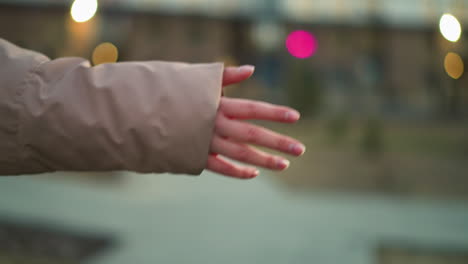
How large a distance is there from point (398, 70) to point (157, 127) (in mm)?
25210

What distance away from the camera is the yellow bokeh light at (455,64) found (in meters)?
15.6

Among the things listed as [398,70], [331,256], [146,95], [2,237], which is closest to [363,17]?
[398,70]

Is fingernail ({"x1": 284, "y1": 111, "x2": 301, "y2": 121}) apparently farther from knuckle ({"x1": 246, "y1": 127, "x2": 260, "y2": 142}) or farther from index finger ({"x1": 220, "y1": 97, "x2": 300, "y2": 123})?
knuckle ({"x1": 246, "y1": 127, "x2": 260, "y2": 142})

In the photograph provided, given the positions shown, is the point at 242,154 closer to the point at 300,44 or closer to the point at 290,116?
the point at 290,116

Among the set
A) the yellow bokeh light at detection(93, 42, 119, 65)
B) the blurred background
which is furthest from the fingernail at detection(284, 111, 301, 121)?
the yellow bokeh light at detection(93, 42, 119, 65)

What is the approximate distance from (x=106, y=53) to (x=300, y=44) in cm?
961

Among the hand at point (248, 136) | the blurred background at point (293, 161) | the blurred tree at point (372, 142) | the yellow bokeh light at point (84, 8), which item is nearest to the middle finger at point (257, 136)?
the hand at point (248, 136)

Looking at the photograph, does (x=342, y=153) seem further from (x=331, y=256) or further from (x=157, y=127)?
(x=157, y=127)

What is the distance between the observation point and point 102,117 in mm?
1572

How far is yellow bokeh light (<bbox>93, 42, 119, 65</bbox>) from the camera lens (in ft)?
71.1

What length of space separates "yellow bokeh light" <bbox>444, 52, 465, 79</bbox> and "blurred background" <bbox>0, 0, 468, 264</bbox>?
0.18ft

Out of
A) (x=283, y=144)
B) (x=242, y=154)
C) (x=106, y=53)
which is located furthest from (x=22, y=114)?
(x=106, y=53)

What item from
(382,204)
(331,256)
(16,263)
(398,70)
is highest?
(398,70)

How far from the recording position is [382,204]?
810 cm
